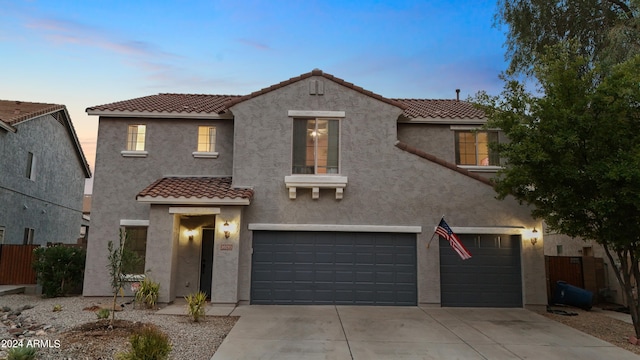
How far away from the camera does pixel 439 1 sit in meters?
21.9

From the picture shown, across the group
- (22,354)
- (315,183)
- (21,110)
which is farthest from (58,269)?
(21,110)

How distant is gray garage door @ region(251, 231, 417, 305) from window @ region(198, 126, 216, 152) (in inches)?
150

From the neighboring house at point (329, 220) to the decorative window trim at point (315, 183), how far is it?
0.04 meters

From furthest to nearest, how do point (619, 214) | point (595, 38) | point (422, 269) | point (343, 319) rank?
point (595, 38), point (422, 269), point (343, 319), point (619, 214)

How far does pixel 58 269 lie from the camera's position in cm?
1302

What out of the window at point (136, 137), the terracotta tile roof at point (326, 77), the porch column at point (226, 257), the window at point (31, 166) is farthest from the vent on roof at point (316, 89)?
the window at point (31, 166)

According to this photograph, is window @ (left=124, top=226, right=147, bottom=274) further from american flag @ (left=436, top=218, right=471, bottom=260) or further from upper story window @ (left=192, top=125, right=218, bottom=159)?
american flag @ (left=436, top=218, right=471, bottom=260)

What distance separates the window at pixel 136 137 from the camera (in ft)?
46.2

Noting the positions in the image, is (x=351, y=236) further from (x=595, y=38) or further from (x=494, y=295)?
(x=595, y=38)

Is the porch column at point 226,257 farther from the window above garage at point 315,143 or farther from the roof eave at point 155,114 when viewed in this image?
the roof eave at point 155,114

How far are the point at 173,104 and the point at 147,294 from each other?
7.10m

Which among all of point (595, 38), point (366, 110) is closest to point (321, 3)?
point (366, 110)

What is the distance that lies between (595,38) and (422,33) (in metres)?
8.24

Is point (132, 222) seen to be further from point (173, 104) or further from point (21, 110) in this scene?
point (21, 110)
